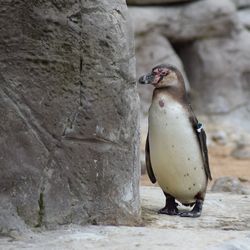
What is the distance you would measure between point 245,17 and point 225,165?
3.56 meters

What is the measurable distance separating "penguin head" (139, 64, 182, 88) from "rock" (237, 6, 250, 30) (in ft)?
26.2

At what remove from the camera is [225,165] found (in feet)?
31.9

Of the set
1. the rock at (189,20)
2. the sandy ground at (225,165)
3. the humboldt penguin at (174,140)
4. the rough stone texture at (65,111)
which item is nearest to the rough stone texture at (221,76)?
the rock at (189,20)

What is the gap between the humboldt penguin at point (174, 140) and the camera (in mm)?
4641

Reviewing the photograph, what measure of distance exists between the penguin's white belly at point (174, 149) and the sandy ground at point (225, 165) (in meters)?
3.18

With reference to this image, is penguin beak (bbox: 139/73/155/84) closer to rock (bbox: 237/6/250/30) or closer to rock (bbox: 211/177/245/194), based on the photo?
rock (bbox: 211/177/245/194)

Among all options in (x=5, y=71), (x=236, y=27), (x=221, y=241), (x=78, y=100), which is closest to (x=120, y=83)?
(x=78, y=100)

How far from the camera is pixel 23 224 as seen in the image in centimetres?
406

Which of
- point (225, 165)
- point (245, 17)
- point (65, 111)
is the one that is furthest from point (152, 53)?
point (65, 111)

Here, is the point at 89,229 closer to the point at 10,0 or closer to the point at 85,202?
the point at 85,202

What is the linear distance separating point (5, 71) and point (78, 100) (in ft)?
1.24

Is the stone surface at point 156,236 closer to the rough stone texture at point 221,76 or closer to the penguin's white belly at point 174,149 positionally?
the penguin's white belly at point 174,149

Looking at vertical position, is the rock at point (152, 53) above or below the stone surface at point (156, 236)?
above

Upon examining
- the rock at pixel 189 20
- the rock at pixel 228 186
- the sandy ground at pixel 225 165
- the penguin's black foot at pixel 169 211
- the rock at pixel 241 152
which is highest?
the rock at pixel 189 20
